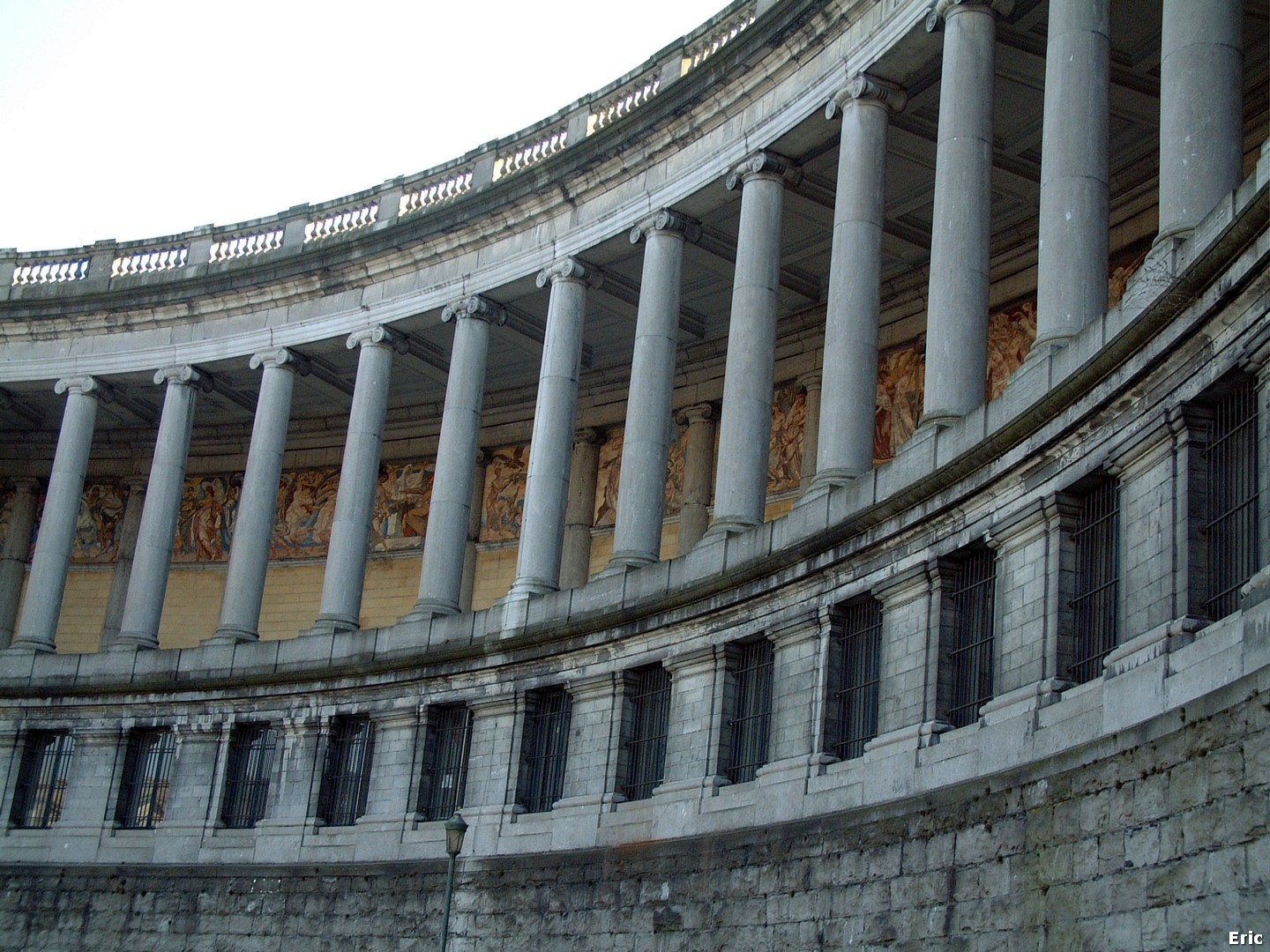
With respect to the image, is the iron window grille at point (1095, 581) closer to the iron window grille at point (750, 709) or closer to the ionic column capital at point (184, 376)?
the iron window grille at point (750, 709)

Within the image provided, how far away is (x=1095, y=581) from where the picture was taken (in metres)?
19.9

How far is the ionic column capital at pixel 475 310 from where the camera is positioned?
133 feet

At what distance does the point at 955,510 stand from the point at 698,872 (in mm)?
6916

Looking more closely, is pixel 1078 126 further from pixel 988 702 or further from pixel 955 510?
pixel 988 702

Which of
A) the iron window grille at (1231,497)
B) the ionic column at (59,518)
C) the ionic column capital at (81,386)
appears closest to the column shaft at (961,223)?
the iron window grille at (1231,497)

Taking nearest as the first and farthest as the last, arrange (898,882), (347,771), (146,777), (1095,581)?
1. (1095,581)
2. (898,882)
3. (347,771)
4. (146,777)

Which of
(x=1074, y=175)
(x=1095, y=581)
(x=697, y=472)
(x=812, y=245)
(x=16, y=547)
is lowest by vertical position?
(x=1095, y=581)

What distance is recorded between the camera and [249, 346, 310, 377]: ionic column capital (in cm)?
4434

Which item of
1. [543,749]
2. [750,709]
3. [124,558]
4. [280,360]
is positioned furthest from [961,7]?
[124,558]

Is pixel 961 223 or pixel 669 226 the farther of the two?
pixel 669 226

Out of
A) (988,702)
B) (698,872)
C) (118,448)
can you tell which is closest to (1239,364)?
(988,702)

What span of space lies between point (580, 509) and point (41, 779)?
1508cm

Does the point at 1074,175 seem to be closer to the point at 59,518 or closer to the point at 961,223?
the point at 961,223

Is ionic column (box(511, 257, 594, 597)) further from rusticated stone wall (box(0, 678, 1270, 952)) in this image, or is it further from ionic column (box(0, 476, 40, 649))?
ionic column (box(0, 476, 40, 649))
